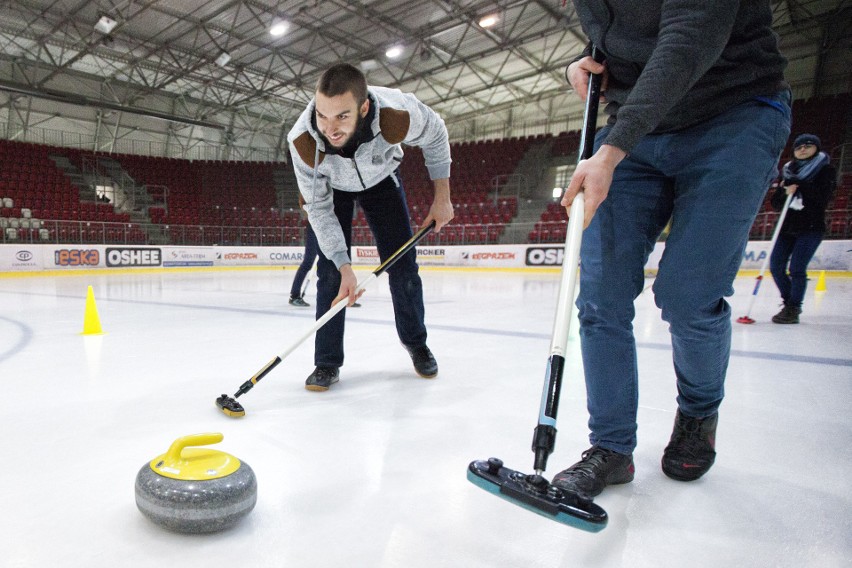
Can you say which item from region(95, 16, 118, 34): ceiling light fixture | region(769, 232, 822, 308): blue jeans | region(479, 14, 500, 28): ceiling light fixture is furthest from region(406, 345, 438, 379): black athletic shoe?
region(95, 16, 118, 34): ceiling light fixture

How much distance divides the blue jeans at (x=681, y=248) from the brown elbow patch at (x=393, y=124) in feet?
2.94

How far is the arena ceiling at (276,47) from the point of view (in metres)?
13.0

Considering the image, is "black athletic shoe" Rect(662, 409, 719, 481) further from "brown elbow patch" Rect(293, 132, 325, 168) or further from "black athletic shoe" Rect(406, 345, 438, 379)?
"brown elbow patch" Rect(293, 132, 325, 168)

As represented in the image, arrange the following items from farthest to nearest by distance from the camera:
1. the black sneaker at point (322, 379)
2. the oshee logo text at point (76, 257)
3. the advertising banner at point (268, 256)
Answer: the oshee logo text at point (76, 257) → the advertising banner at point (268, 256) → the black sneaker at point (322, 379)

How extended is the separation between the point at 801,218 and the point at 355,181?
3719 millimetres

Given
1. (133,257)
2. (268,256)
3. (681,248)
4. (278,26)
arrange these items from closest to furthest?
(681,248), (133,257), (278,26), (268,256)

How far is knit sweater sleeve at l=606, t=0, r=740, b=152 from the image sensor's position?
0.93 meters

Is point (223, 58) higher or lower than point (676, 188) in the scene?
higher

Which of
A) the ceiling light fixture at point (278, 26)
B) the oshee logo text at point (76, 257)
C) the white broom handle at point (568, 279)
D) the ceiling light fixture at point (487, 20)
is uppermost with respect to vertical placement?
the ceiling light fixture at point (487, 20)

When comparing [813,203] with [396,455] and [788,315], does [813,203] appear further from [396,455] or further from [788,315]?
[396,455]

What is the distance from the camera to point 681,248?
1.14 metres

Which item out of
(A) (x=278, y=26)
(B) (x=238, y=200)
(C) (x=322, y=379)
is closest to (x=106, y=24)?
(A) (x=278, y=26)

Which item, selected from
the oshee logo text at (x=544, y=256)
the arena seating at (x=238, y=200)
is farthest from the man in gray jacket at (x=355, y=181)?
the oshee logo text at (x=544, y=256)

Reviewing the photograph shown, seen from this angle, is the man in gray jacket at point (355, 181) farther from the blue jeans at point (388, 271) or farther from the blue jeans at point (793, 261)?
the blue jeans at point (793, 261)
